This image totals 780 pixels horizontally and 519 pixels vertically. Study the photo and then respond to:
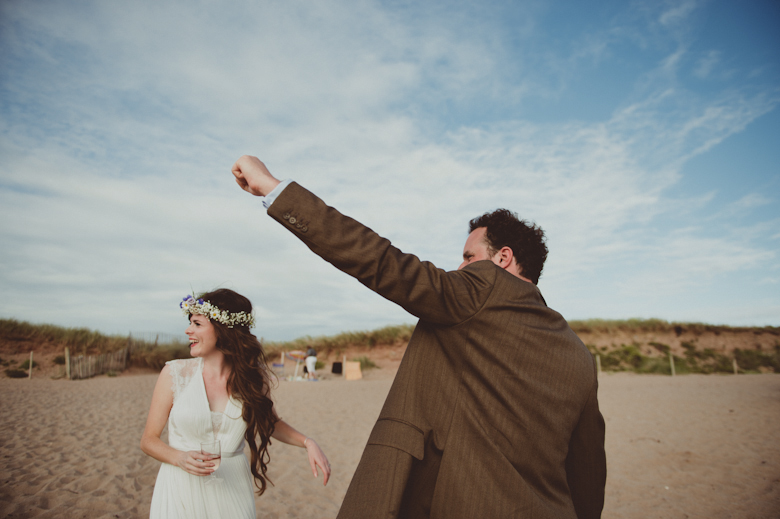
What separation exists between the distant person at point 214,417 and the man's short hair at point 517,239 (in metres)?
1.73

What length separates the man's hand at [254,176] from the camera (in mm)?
1361

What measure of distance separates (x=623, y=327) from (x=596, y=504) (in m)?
28.7

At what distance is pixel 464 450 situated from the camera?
1.39 m

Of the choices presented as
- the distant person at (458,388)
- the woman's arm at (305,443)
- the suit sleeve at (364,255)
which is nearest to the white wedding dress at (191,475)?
the woman's arm at (305,443)

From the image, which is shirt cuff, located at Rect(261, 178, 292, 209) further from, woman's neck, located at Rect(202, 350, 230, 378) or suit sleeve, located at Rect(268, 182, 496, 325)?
woman's neck, located at Rect(202, 350, 230, 378)

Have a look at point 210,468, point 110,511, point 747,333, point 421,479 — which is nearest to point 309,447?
point 210,468

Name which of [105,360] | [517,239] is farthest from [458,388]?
[105,360]

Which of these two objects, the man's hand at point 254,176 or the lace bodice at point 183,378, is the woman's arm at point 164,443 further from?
the man's hand at point 254,176

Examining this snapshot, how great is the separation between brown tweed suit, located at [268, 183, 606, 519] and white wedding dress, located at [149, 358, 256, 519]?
203cm

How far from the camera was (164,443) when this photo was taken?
2766 mm

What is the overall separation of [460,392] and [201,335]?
247cm

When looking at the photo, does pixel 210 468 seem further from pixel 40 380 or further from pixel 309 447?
pixel 40 380

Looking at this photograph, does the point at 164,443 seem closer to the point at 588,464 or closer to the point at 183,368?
the point at 183,368

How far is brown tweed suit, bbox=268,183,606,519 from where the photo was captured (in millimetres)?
1270
